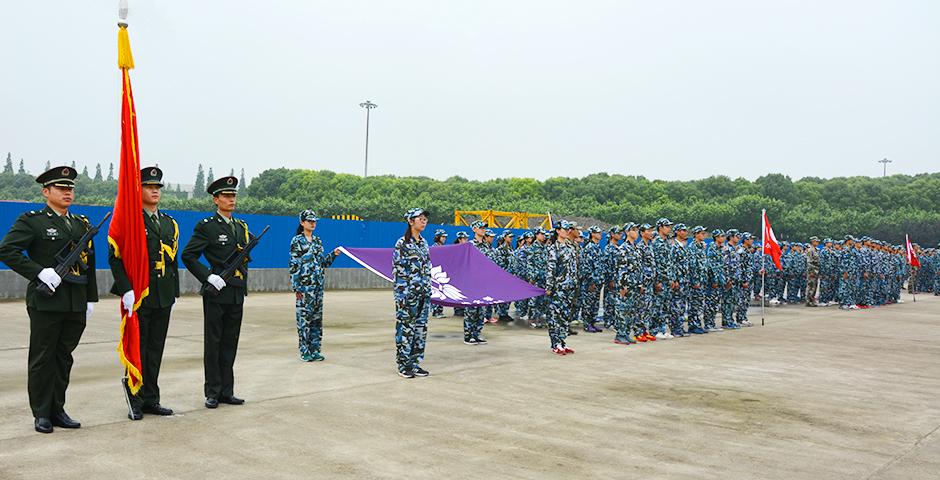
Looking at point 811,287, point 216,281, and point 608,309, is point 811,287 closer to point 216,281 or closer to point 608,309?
point 608,309

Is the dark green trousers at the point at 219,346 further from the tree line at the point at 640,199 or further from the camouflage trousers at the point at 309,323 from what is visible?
the tree line at the point at 640,199

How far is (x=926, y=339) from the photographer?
50.7ft

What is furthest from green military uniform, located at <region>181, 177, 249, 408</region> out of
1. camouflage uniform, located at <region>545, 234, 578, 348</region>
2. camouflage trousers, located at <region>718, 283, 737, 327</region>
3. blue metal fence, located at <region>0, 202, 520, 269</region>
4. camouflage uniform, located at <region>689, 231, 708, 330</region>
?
camouflage trousers, located at <region>718, 283, 737, 327</region>

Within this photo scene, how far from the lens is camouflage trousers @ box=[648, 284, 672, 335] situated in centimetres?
1429

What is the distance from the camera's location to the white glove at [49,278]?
5898 mm

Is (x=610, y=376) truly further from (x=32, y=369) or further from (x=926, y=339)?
(x=926, y=339)

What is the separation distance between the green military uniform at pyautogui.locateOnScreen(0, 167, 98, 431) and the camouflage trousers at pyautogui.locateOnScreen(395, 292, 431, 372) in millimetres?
3770

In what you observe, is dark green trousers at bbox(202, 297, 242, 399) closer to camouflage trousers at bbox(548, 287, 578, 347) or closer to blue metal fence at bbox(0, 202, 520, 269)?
camouflage trousers at bbox(548, 287, 578, 347)

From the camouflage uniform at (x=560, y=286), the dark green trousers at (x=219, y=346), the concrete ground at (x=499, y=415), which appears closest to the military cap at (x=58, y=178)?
the dark green trousers at (x=219, y=346)

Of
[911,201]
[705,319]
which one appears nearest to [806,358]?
[705,319]

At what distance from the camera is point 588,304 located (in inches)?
627

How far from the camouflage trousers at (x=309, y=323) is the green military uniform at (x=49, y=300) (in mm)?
3981

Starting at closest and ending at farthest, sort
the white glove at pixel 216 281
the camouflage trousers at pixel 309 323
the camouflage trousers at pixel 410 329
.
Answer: the white glove at pixel 216 281
the camouflage trousers at pixel 410 329
the camouflage trousers at pixel 309 323

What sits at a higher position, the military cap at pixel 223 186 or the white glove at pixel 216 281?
the military cap at pixel 223 186
